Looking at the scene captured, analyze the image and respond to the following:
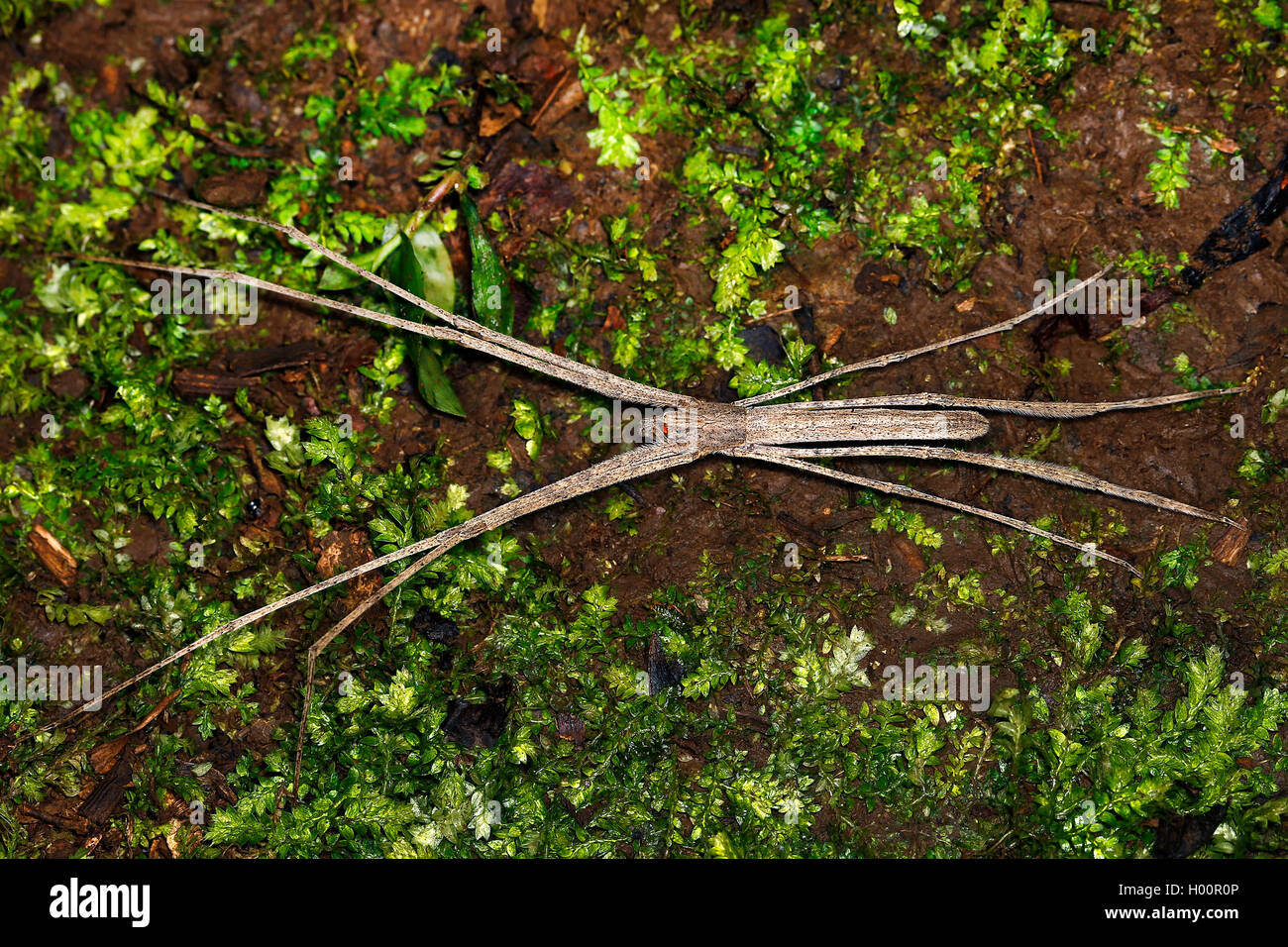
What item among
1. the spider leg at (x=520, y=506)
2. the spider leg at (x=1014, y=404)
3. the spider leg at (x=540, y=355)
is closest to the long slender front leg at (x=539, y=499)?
the spider leg at (x=520, y=506)

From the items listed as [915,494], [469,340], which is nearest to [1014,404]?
[915,494]

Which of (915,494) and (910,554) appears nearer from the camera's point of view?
(915,494)
